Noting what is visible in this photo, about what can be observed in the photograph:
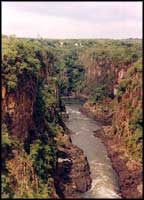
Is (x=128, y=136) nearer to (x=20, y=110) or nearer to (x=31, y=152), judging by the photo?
(x=31, y=152)

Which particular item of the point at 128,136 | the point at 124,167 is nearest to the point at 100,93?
the point at 128,136

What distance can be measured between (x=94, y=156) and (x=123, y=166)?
5202 mm

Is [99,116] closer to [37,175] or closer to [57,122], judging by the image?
[57,122]

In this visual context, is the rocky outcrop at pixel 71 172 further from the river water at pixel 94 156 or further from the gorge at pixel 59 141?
the river water at pixel 94 156

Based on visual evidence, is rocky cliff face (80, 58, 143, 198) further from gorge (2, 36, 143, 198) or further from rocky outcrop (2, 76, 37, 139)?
rocky outcrop (2, 76, 37, 139)

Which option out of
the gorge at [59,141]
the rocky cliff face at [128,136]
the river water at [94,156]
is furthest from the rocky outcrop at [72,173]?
the rocky cliff face at [128,136]

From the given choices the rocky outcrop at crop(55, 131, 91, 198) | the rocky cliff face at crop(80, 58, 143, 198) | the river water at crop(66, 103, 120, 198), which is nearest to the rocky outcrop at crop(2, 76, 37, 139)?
the rocky outcrop at crop(55, 131, 91, 198)

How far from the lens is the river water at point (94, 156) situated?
4591cm

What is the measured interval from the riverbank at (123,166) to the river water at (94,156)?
23.4 inches

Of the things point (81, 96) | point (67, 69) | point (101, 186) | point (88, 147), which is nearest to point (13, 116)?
point (101, 186)

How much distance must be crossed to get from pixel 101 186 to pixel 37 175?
26.6 feet

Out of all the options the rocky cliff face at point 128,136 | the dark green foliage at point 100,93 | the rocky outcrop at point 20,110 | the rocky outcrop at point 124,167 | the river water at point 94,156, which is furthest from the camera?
the dark green foliage at point 100,93

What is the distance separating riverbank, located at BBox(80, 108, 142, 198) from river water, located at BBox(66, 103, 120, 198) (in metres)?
0.59

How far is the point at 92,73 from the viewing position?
10038cm
